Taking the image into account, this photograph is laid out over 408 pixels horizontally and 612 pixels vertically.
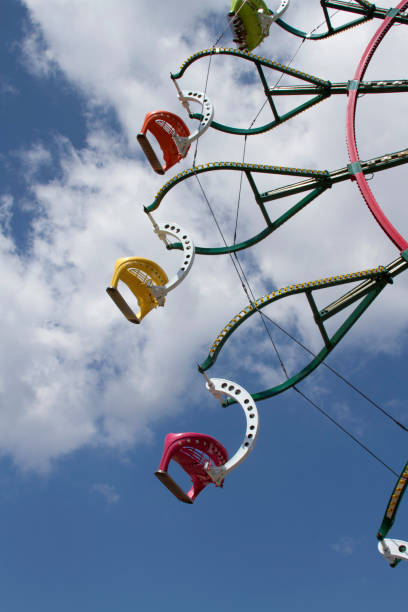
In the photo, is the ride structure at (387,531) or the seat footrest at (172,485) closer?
the ride structure at (387,531)

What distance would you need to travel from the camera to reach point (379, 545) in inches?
425

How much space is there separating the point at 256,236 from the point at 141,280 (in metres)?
4.12

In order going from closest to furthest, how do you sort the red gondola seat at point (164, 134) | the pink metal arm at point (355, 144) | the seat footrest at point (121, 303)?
the pink metal arm at point (355, 144) < the seat footrest at point (121, 303) < the red gondola seat at point (164, 134)

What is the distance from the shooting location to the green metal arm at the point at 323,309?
14117 millimetres

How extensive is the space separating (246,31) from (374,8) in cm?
472

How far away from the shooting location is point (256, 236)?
17734 millimetres

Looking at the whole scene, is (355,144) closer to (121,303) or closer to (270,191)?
(270,191)

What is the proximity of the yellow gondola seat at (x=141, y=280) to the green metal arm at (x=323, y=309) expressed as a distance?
2.48m

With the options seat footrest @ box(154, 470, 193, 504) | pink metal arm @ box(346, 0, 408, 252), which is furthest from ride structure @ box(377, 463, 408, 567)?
pink metal arm @ box(346, 0, 408, 252)

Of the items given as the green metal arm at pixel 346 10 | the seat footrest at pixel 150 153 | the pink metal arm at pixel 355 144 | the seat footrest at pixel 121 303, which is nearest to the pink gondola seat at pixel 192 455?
the seat footrest at pixel 121 303

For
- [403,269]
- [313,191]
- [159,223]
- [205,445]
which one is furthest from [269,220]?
[205,445]

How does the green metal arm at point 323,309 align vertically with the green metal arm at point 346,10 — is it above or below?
below

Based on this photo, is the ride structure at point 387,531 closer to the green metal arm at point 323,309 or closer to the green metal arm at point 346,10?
the green metal arm at point 323,309

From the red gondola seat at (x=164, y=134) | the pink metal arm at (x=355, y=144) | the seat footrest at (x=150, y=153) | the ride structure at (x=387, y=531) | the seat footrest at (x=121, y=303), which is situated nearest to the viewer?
the ride structure at (x=387, y=531)
